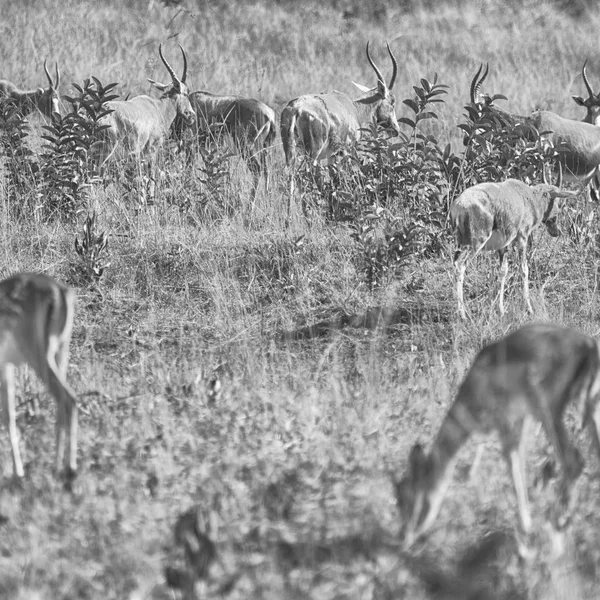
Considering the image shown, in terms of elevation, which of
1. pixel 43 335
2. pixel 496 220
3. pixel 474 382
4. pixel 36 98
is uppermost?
pixel 474 382

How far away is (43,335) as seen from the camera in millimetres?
4262

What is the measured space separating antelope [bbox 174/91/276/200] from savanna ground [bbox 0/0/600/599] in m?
0.30

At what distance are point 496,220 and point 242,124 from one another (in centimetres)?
469

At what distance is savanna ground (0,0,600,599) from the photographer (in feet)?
11.3

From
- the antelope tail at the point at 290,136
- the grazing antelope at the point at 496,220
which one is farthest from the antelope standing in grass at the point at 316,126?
the grazing antelope at the point at 496,220

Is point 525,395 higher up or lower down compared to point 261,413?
higher up

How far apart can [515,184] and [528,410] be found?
161 inches

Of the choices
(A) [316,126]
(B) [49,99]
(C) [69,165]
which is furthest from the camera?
(B) [49,99]

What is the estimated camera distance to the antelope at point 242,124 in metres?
10.9

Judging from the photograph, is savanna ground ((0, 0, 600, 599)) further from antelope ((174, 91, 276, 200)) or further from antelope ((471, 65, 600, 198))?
antelope ((471, 65, 600, 198))

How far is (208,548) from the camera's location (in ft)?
10.8

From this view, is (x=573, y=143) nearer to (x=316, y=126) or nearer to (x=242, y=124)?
(x=316, y=126)

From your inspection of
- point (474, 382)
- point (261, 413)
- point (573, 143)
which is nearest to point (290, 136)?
point (573, 143)

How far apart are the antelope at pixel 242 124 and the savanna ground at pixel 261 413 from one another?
0.30m
